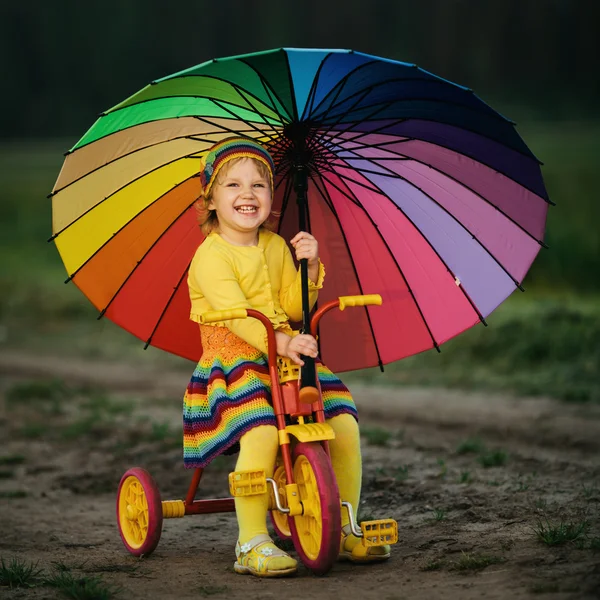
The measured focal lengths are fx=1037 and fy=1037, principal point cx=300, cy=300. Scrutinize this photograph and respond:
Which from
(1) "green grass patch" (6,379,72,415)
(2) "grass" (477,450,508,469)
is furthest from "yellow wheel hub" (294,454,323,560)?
(1) "green grass patch" (6,379,72,415)

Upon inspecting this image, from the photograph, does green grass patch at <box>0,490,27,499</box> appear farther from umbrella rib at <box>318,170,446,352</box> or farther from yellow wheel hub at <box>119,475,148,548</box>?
umbrella rib at <box>318,170,446,352</box>

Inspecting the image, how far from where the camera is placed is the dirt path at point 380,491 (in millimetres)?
3605

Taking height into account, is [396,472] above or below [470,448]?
below

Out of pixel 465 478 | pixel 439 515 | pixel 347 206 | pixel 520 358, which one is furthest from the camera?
pixel 520 358

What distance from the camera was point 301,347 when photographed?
12.3ft

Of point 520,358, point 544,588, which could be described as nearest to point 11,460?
point 544,588

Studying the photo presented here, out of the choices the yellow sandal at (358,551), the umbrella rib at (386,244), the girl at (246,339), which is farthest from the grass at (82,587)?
the umbrella rib at (386,244)

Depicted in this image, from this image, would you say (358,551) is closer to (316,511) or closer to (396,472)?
(316,511)

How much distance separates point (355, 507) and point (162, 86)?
69.6 inches

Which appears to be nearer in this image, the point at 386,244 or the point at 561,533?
the point at 561,533

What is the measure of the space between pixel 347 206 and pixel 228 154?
0.68 m

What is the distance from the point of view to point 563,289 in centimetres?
1330

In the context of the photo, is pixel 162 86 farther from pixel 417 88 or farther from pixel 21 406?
pixel 21 406

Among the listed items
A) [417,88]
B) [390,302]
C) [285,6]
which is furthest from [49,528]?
[285,6]
